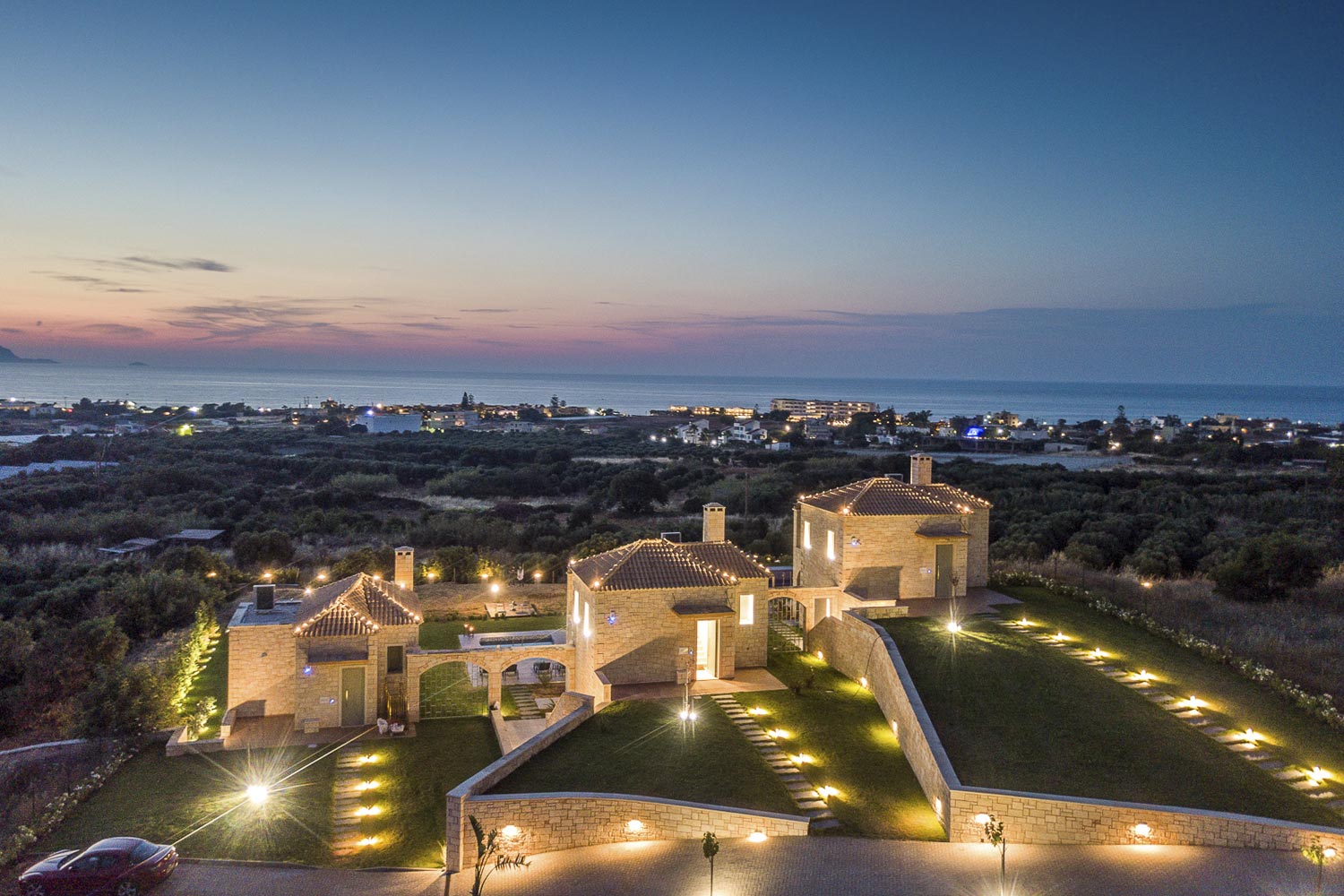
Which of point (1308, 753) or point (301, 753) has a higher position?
point (1308, 753)

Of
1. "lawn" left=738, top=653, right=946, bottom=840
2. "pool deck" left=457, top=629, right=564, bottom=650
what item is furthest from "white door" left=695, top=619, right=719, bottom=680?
"pool deck" left=457, top=629, right=564, bottom=650

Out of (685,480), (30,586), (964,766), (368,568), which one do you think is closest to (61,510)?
(30,586)

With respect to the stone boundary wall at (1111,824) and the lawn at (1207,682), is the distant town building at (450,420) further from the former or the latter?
the stone boundary wall at (1111,824)

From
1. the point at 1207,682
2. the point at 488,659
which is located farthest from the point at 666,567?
the point at 1207,682

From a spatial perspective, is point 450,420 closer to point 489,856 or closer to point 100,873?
point 100,873

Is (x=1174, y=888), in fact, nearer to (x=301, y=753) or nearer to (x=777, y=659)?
(x=777, y=659)
